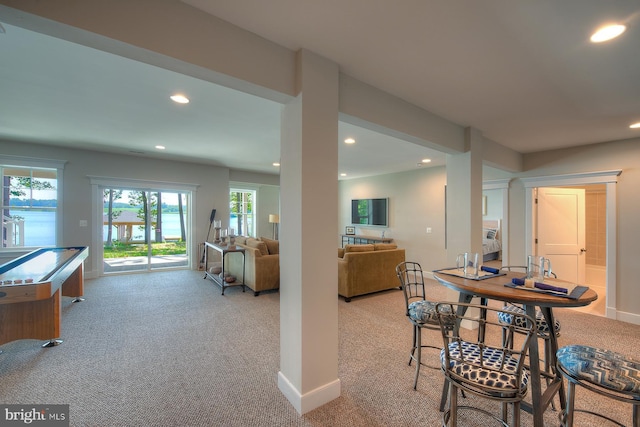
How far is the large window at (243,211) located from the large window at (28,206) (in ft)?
12.6

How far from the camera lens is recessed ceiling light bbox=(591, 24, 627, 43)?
61.5 inches

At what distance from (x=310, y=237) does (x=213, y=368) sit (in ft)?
5.17

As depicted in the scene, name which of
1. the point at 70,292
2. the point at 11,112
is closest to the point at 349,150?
the point at 11,112

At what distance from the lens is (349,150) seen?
4.84m

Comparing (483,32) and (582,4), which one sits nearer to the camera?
(582,4)

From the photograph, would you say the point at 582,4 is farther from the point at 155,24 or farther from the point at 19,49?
the point at 19,49

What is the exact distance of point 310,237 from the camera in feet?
5.99

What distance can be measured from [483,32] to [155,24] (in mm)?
1897

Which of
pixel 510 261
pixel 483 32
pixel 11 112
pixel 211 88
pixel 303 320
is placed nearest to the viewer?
pixel 483 32

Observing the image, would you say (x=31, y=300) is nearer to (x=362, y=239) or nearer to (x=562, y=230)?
(x=362, y=239)

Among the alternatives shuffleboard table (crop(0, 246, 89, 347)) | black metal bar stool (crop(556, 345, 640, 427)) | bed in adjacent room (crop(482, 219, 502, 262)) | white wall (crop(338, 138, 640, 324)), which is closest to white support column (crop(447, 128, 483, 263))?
black metal bar stool (crop(556, 345, 640, 427))

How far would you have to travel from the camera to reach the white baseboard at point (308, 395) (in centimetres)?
181

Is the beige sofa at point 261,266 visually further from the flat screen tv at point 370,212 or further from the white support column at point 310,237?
the flat screen tv at point 370,212

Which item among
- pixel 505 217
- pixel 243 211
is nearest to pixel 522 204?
pixel 505 217
